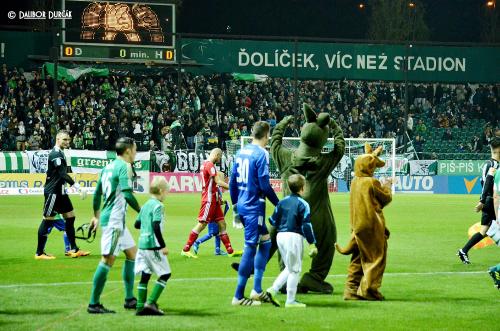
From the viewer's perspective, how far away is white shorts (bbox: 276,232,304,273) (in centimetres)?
1034

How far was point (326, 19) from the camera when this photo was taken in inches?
2945

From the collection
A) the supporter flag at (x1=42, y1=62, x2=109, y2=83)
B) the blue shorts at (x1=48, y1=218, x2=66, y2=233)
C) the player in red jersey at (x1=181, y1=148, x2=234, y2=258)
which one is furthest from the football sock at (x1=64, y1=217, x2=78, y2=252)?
the supporter flag at (x1=42, y1=62, x2=109, y2=83)

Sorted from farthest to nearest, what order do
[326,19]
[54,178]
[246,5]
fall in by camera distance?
[326,19] → [246,5] → [54,178]

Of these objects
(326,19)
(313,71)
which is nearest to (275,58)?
(313,71)

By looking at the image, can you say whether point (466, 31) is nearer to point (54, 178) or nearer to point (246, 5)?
point (246, 5)

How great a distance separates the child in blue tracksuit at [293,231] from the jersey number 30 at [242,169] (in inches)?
24.1

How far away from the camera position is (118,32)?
37.4 m

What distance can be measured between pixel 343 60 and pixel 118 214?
134 ft

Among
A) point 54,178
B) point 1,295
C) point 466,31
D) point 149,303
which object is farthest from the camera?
point 466,31

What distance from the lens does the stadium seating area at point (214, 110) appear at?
134 feet

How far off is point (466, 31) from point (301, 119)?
39.5 metres

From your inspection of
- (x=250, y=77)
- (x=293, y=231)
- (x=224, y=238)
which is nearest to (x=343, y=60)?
(x=250, y=77)

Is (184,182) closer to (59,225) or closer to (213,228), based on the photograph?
(59,225)

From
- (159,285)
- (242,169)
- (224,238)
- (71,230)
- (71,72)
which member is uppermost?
(71,72)
